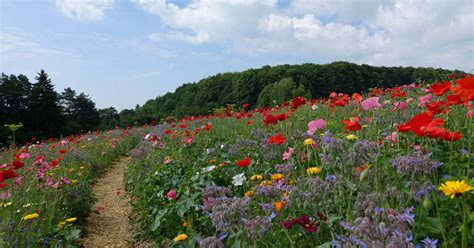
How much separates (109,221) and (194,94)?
256 ft

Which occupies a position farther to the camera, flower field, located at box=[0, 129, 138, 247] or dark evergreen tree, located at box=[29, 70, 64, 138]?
dark evergreen tree, located at box=[29, 70, 64, 138]

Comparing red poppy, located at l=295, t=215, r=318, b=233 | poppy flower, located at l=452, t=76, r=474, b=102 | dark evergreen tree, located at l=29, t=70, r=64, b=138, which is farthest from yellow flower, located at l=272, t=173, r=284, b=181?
dark evergreen tree, located at l=29, t=70, r=64, b=138

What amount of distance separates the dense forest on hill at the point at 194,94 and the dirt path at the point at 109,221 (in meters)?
2.17

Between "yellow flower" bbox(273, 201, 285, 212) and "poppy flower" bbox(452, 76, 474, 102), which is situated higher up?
"poppy flower" bbox(452, 76, 474, 102)

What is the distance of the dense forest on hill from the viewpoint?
33031mm

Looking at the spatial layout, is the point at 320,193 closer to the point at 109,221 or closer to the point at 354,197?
the point at 354,197

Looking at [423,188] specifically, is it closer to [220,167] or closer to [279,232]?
[279,232]

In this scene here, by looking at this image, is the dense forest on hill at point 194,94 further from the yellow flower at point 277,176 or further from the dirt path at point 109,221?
the yellow flower at point 277,176

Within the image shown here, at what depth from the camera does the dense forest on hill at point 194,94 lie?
3303 cm

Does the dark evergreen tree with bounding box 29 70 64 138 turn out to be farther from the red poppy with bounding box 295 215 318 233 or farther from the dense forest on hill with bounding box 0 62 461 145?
the red poppy with bounding box 295 215 318 233

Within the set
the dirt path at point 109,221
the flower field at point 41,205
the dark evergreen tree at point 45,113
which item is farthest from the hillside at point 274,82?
the flower field at point 41,205

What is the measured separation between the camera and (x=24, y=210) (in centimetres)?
447

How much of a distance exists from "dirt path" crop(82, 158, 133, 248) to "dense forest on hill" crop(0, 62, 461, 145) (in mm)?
2171

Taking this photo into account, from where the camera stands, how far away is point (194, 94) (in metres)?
83.0
